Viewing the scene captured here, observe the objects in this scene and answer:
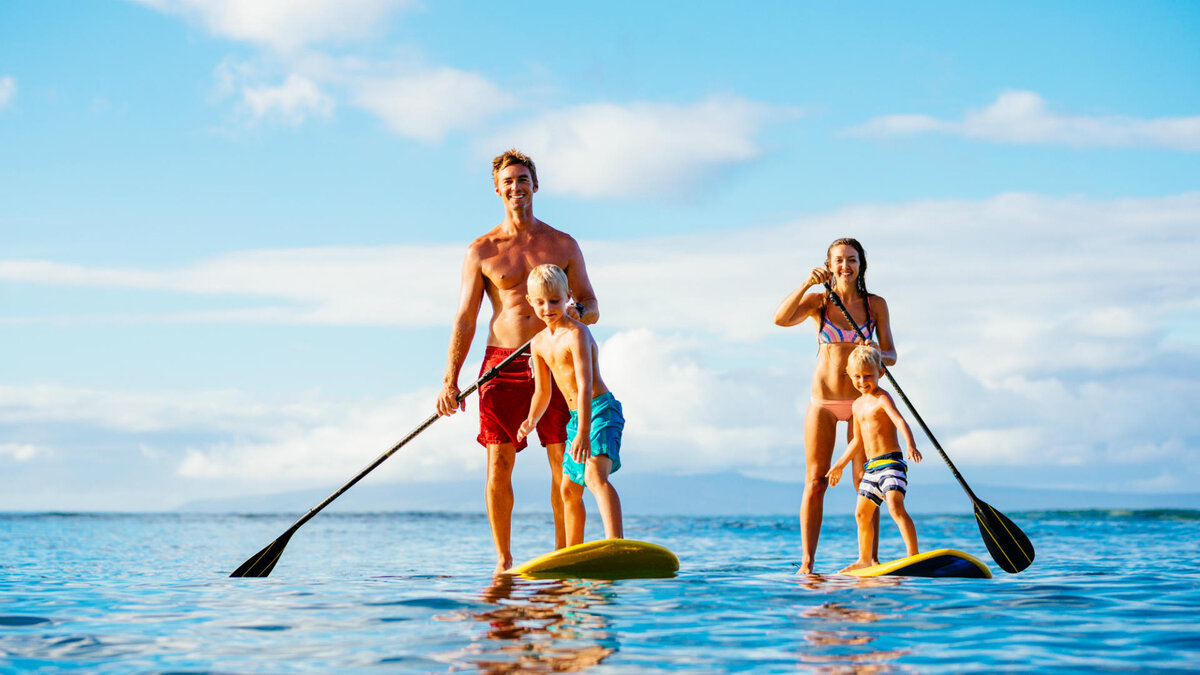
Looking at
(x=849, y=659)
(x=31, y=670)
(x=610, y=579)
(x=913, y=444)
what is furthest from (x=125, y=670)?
(x=913, y=444)

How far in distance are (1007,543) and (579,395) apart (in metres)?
3.86

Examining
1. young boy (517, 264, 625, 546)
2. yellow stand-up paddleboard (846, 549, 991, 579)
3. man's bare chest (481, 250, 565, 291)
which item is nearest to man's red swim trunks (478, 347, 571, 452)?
young boy (517, 264, 625, 546)

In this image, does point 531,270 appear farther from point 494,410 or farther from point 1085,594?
point 1085,594

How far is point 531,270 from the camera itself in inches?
289

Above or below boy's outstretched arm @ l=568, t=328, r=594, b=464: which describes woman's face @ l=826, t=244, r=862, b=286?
above

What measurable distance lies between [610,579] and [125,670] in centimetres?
333

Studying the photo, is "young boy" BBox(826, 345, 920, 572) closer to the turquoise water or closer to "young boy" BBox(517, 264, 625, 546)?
the turquoise water

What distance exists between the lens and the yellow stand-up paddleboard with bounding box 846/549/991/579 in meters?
7.19

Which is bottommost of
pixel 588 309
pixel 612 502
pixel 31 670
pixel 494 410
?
pixel 31 670

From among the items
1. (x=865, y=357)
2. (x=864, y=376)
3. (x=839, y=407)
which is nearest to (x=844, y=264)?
(x=865, y=357)

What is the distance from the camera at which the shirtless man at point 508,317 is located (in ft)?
24.2

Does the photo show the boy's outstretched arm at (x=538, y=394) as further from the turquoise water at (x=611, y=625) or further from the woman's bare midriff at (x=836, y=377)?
A: the woman's bare midriff at (x=836, y=377)

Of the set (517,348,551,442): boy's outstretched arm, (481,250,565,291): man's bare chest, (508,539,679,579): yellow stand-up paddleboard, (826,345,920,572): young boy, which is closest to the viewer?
(508,539,679,579): yellow stand-up paddleboard

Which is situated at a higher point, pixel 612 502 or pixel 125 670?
pixel 612 502
